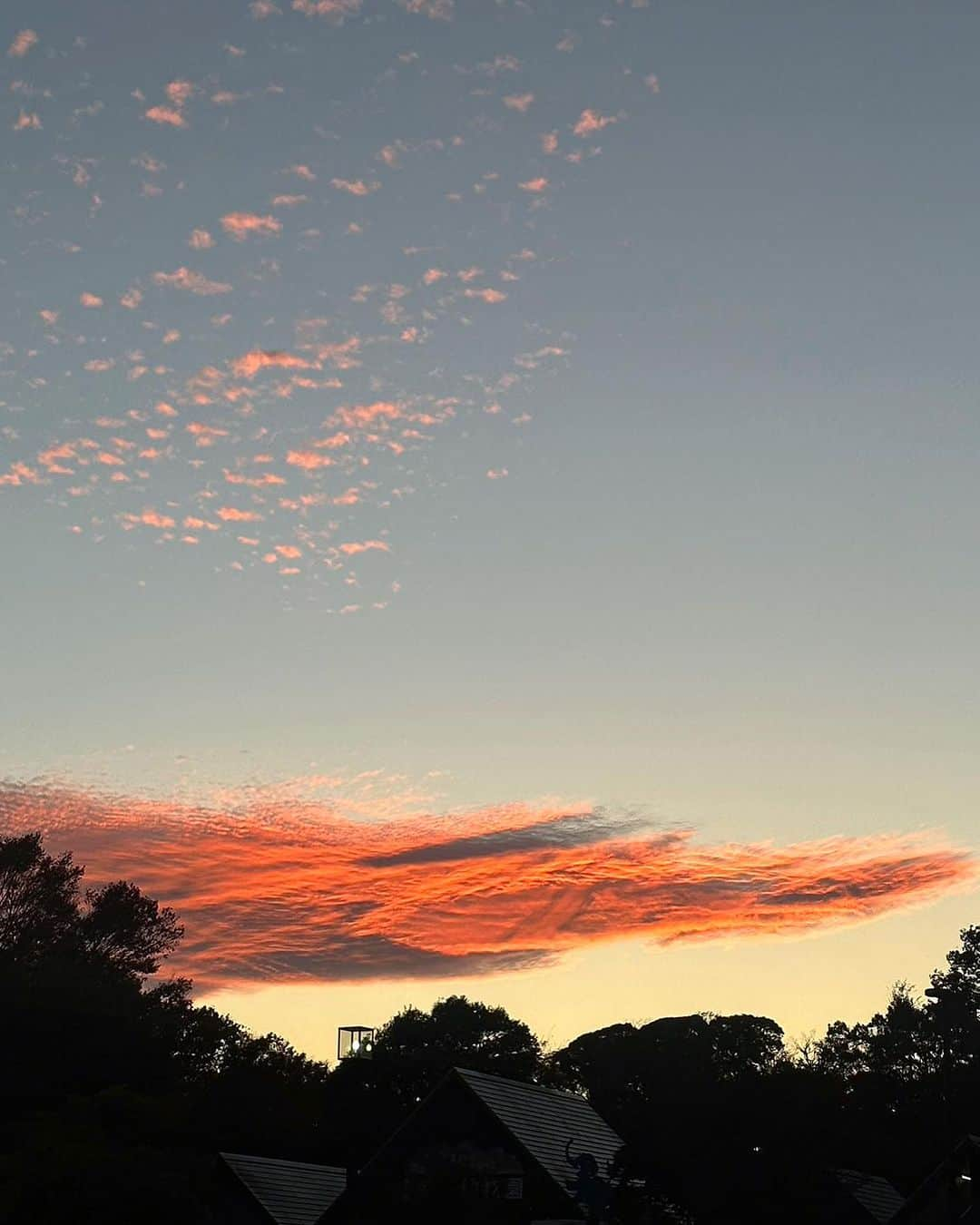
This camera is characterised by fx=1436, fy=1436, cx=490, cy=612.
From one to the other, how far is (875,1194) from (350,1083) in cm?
5528

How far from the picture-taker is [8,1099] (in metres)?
72.3

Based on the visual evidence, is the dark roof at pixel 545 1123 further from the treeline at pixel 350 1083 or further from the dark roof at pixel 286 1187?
the dark roof at pixel 286 1187

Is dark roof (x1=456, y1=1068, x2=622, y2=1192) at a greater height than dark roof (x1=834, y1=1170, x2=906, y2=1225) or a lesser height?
greater

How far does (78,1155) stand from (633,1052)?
8383 centimetres

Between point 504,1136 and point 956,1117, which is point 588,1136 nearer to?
point 504,1136

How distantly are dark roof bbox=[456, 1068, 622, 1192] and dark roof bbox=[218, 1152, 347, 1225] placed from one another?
11.2 m

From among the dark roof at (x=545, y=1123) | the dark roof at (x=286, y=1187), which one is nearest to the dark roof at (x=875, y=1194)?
the dark roof at (x=545, y=1123)

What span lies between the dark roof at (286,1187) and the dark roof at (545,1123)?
1123 centimetres

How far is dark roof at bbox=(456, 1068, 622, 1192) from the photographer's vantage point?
179 ft

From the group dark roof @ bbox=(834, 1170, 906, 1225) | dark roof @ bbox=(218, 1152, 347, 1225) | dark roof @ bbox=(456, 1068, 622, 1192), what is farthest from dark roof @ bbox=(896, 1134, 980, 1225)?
dark roof @ bbox=(218, 1152, 347, 1225)

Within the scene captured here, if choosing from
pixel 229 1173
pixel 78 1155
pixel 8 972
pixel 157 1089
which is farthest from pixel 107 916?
pixel 78 1155

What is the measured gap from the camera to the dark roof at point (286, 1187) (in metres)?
62.0

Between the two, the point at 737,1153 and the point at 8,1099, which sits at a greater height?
the point at 8,1099

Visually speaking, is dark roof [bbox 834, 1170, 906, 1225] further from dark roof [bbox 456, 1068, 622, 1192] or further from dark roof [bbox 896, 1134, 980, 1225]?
dark roof [bbox 456, 1068, 622, 1192]
